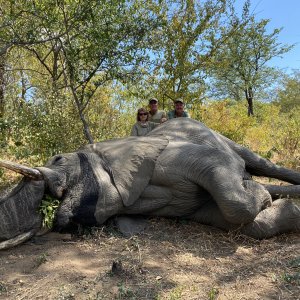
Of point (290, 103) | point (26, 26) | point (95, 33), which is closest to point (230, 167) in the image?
point (95, 33)

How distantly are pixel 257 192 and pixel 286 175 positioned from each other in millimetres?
1558

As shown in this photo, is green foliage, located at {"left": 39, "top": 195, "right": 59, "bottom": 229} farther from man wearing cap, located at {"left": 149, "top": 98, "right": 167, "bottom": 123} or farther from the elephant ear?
man wearing cap, located at {"left": 149, "top": 98, "right": 167, "bottom": 123}

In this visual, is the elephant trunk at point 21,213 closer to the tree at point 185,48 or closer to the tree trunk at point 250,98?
the tree at point 185,48

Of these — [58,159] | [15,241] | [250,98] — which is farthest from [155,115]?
[250,98]

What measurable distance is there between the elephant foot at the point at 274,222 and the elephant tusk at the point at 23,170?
6.92 feet

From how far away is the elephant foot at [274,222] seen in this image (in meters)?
3.98

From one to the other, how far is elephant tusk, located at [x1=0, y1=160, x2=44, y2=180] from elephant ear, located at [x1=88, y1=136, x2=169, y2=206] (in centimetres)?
77

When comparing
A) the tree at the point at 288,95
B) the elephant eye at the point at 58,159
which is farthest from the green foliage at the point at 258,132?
the tree at the point at 288,95

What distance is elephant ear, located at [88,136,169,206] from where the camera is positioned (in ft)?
13.2

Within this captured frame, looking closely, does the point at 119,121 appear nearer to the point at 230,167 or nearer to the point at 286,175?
the point at 286,175

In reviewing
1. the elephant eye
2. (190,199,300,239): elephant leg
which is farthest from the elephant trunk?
(190,199,300,239): elephant leg

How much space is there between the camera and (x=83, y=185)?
384 centimetres

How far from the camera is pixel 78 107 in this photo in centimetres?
710

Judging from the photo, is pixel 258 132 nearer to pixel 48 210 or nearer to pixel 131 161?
pixel 131 161
